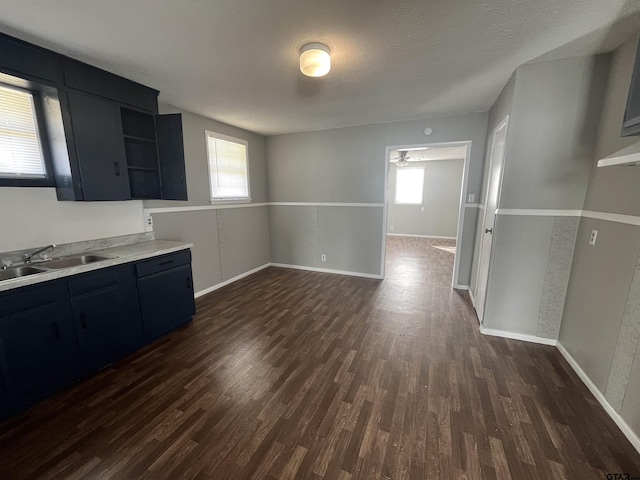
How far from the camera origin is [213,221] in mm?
3924

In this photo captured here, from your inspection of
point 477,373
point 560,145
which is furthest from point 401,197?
point 477,373

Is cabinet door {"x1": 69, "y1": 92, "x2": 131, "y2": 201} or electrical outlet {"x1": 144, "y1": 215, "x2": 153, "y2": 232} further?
electrical outlet {"x1": 144, "y1": 215, "x2": 153, "y2": 232}

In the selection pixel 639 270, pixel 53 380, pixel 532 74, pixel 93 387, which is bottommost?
pixel 93 387

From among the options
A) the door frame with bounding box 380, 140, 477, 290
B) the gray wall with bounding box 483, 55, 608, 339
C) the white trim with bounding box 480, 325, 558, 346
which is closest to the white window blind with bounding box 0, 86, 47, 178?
the door frame with bounding box 380, 140, 477, 290

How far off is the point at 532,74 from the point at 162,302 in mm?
4109

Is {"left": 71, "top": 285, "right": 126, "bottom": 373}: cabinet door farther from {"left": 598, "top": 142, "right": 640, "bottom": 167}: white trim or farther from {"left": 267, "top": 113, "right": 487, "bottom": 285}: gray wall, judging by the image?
{"left": 598, "top": 142, "right": 640, "bottom": 167}: white trim

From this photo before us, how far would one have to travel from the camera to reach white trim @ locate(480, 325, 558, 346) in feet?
8.23

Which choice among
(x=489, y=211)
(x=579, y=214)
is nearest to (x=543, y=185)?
(x=579, y=214)

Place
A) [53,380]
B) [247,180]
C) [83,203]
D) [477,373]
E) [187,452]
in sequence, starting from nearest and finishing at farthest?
[187,452], [53,380], [477,373], [83,203], [247,180]

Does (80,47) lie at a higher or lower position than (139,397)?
higher

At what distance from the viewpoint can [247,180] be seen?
15.1ft

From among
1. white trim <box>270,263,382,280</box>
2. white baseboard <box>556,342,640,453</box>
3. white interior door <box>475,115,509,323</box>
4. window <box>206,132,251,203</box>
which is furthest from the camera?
white trim <box>270,263,382,280</box>

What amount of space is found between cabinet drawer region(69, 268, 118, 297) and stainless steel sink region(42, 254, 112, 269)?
0.52ft

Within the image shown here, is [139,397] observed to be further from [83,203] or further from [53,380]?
[83,203]
